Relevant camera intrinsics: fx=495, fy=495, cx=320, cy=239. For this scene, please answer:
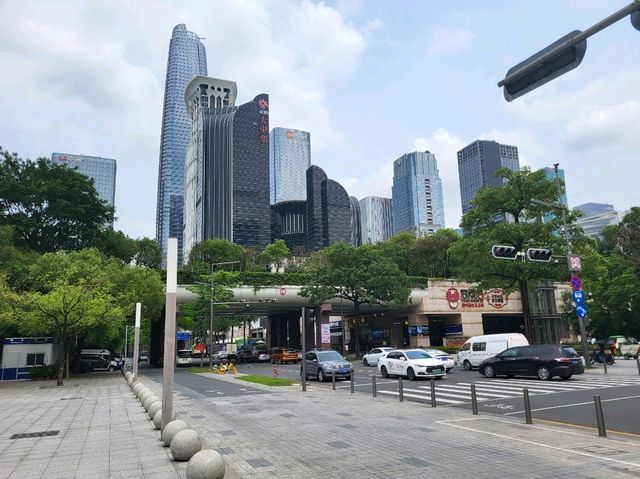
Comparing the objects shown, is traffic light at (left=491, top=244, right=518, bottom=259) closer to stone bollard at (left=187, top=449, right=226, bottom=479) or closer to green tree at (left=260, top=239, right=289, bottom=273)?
stone bollard at (left=187, top=449, right=226, bottom=479)

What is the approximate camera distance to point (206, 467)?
6523 mm

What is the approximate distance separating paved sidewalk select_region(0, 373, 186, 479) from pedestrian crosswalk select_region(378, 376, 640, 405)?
9.70 meters

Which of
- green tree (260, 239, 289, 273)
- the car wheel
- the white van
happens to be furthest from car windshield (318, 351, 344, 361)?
green tree (260, 239, 289, 273)

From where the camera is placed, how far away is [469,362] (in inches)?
1251

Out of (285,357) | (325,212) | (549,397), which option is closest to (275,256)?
(285,357)

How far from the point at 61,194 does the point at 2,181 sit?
4.65 m

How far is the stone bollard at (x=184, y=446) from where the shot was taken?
828 cm

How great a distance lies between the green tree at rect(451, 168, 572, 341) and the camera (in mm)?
35094

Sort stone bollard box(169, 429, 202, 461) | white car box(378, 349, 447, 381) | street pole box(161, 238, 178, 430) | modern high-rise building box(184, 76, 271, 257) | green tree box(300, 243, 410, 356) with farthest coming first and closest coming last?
modern high-rise building box(184, 76, 271, 257) < green tree box(300, 243, 410, 356) < white car box(378, 349, 447, 381) < street pole box(161, 238, 178, 430) < stone bollard box(169, 429, 202, 461)

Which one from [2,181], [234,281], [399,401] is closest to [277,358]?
[234,281]

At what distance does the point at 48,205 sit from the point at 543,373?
42985 mm

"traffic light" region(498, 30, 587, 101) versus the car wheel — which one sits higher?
"traffic light" region(498, 30, 587, 101)

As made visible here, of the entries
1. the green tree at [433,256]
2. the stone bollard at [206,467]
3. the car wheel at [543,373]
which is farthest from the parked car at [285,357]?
the stone bollard at [206,467]

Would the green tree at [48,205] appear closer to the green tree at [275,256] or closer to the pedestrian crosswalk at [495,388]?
the pedestrian crosswalk at [495,388]
